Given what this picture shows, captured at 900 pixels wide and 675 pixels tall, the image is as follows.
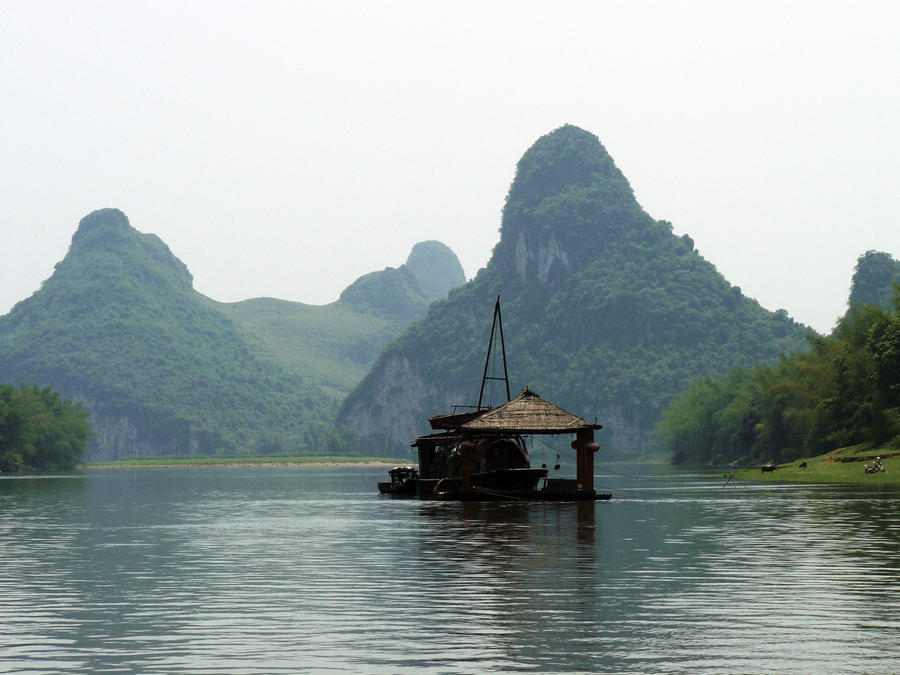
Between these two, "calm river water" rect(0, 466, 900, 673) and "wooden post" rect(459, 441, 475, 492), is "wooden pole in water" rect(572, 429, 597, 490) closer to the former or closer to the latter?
"wooden post" rect(459, 441, 475, 492)

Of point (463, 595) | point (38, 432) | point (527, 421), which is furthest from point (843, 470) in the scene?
point (38, 432)

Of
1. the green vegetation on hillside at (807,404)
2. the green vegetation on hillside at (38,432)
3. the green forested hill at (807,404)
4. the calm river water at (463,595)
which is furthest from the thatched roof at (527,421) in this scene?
the green vegetation on hillside at (38,432)

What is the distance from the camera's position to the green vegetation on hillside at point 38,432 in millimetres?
146375

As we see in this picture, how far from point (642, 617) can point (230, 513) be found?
42.2 m

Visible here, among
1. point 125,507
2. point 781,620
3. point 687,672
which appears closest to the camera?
point 687,672

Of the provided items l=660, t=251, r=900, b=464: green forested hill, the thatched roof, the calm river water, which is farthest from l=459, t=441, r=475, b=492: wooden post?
l=660, t=251, r=900, b=464: green forested hill

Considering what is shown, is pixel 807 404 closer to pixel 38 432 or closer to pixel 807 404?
pixel 807 404

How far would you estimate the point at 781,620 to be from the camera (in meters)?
19.9

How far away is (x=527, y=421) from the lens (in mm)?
62344

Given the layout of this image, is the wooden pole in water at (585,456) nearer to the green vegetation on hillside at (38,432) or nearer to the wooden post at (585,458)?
the wooden post at (585,458)

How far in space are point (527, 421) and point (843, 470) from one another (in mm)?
32985

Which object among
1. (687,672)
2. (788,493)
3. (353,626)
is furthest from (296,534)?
(788,493)

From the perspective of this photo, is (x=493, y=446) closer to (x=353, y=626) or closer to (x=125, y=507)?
(x=125, y=507)

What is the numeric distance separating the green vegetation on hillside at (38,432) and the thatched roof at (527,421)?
96916mm
